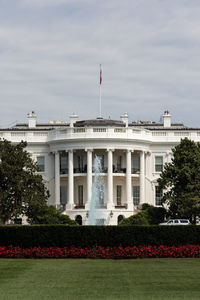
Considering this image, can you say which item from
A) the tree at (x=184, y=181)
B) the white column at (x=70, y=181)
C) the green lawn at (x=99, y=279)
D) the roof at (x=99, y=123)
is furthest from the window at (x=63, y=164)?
the green lawn at (x=99, y=279)

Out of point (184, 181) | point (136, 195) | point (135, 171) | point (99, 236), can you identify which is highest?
point (135, 171)

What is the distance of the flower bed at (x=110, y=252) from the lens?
35.9 m

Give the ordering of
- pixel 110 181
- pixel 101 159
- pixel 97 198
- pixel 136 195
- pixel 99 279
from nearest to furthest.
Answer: pixel 99 279
pixel 110 181
pixel 97 198
pixel 101 159
pixel 136 195

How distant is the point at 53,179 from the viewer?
78.8 m

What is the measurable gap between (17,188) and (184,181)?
14366 mm

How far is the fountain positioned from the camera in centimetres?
7238

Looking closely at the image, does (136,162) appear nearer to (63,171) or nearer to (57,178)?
(63,171)

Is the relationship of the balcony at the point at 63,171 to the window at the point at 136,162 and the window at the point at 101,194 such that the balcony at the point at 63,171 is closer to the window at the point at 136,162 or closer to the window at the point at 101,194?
the window at the point at 101,194

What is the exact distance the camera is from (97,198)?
245 feet

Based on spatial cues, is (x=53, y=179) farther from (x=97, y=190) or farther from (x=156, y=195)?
(x=156, y=195)

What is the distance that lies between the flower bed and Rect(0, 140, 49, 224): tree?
2549cm

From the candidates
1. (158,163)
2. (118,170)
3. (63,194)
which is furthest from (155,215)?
(63,194)

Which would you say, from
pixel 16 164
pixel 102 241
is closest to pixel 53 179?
pixel 16 164

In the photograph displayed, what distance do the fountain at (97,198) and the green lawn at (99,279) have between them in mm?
37634
